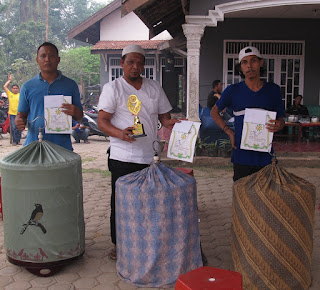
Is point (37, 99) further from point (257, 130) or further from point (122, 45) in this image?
point (122, 45)

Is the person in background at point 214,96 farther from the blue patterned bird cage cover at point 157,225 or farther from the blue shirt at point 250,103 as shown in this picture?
the blue patterned bird cage cover at point 157,225

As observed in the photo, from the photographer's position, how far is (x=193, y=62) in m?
8.56

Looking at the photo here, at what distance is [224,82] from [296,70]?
204 centimetres

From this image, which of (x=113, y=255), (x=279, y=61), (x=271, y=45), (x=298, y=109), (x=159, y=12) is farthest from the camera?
(x=279, y=61)

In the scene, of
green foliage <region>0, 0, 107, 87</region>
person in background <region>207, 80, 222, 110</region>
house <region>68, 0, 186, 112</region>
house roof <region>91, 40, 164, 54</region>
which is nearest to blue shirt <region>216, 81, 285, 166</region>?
person in background <region>207, 80, 222, 110</region>

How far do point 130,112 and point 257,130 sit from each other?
1037mm

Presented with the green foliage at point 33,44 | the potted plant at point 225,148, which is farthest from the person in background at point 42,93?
the green foliage at point 33,44

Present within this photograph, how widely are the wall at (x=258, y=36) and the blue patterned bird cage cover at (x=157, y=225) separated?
29.4 feet

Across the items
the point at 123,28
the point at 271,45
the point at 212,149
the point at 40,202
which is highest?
the point at 123,28

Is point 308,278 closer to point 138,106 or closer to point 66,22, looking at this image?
point 138,106

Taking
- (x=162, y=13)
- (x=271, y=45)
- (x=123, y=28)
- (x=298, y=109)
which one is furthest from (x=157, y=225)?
(x=123, y=28)

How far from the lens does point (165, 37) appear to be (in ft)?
55.7

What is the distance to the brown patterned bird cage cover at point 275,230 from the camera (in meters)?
2.97

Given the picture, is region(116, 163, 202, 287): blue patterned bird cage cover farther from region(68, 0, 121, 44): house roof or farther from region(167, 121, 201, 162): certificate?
region(68, 0, 121, 44): house roof
